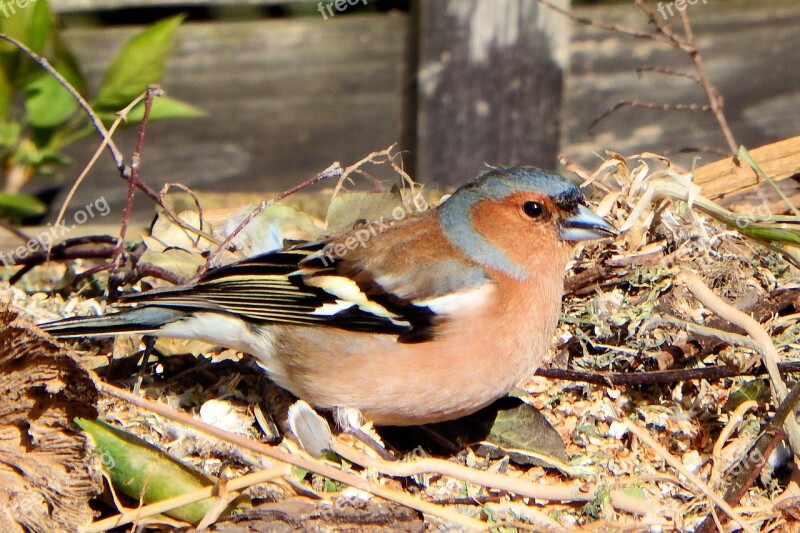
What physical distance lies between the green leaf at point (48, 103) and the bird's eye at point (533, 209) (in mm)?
2593

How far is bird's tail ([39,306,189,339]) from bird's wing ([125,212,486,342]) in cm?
4

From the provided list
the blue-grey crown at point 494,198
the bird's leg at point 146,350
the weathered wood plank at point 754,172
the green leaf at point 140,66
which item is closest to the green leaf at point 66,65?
the green leaf at point 140,66

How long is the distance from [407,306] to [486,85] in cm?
294

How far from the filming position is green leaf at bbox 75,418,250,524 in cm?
246

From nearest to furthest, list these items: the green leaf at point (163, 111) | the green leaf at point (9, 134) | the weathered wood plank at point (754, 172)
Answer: the weathered wood plank at point (754, 172)
the green leaf at point (163, 111)
the green leaf at point (9, 134)

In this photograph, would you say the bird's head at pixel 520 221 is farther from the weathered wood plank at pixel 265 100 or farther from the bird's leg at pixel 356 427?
the weathered wood plank at pixel 265 100

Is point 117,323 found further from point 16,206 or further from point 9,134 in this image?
point 9,134

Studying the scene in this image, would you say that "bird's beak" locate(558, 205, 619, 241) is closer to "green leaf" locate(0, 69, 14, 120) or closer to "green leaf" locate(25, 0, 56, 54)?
"green leaf" locate(25, 0, 56, 54)

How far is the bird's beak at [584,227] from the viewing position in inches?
122

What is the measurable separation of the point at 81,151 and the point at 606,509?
4.25 m

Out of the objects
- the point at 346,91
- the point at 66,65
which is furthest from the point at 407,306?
the point at 346,91

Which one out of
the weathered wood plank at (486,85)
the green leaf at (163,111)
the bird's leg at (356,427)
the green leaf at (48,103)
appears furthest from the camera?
the weathered wood plank at (486,85)

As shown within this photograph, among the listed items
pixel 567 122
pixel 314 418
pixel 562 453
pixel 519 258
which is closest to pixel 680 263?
pixel 519 258

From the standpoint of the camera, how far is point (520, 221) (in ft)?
10.6
